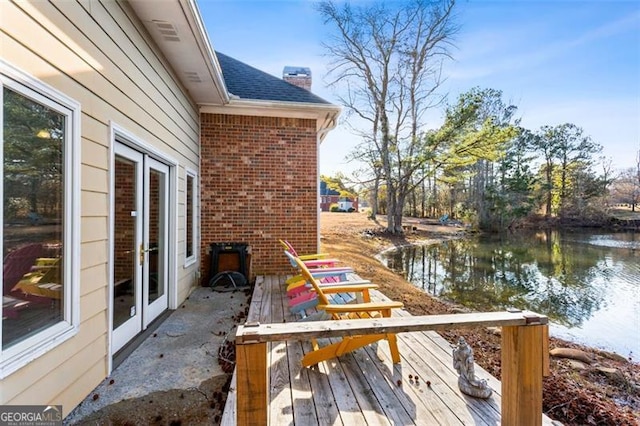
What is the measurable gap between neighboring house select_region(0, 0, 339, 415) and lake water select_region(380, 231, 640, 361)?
577cm

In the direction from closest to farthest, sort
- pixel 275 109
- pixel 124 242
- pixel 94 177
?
pixel 94 177, pixel 124 242, pixel 275 109

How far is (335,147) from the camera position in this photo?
18828mm

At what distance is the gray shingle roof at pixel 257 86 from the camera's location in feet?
19.5

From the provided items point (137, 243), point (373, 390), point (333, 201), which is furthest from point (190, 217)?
point (333, 201)

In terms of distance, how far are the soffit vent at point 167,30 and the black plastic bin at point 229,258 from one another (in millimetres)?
3393

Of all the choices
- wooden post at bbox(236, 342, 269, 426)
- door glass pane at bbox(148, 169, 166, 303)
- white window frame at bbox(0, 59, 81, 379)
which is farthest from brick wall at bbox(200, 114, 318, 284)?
wooden post at bbox(236, 342, 269, 426)

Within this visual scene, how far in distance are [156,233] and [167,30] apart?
7.49ft

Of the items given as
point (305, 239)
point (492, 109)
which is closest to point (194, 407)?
point (305, 239)

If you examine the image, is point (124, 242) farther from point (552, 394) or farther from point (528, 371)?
point (552, 394)

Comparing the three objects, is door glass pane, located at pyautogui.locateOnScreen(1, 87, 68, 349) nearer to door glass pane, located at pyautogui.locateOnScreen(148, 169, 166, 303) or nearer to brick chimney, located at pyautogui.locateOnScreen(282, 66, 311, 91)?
door glass pane, located at pyautogui.locateOnScreen(148, 169, 166, 303)

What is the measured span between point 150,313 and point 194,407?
6.06 ft

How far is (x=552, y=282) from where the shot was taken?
8297 mm

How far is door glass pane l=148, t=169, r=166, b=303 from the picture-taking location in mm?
3621

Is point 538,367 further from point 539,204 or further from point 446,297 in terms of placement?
point 539,204
